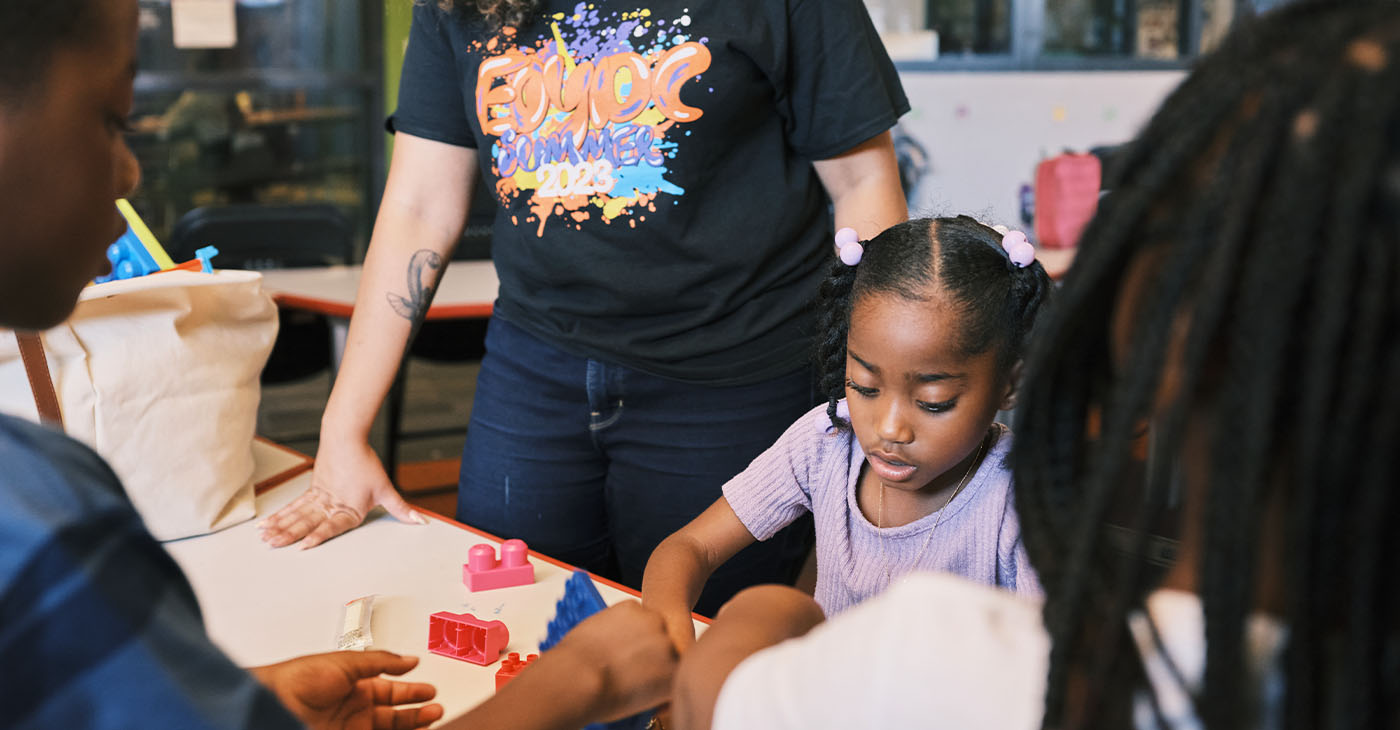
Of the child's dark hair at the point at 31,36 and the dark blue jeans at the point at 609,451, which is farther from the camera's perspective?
the dark blue jeans at the point at 609,451

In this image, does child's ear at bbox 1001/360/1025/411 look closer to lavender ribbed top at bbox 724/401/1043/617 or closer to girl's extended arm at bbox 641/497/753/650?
lavender ribbed top at bbox 724/401/1043/617

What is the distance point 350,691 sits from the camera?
894mm

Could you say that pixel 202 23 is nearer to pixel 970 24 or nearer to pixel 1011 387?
pixel 970 24

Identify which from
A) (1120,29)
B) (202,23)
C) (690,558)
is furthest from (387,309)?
(1120,29)

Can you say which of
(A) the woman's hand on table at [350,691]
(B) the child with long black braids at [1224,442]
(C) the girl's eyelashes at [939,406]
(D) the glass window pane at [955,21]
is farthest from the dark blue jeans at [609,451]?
(D) the glass window pane at [955,21]

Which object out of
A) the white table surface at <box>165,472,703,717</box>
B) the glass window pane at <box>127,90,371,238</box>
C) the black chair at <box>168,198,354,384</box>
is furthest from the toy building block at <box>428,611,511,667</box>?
the glass window pane at <box>127,90,371,238</box>

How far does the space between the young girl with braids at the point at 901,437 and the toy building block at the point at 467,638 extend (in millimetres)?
145

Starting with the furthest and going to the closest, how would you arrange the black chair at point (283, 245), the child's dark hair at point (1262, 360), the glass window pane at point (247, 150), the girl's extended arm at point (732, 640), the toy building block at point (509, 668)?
the glass window pane at point (247, 150)
the black chair at point (283, 245)
the toy building block at point (509, 668)
the girl's extended arm at point (732, 640)
the child's dark hair at point (1262, 360)

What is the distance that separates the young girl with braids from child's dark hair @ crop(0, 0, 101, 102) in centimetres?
67

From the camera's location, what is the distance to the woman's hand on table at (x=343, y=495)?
1.38 metres

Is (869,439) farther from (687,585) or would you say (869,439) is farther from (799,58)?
(799,58)

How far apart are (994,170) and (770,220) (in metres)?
3.51

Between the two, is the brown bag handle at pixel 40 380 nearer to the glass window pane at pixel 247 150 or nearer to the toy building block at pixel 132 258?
the toy building block at pixel 132 258

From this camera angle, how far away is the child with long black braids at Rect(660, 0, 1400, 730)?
1.43 ft
